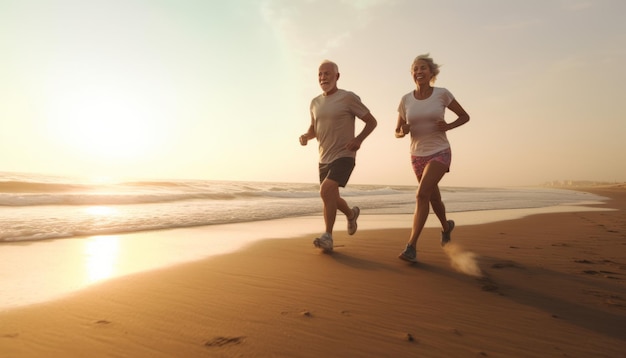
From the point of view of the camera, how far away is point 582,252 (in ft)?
13.9

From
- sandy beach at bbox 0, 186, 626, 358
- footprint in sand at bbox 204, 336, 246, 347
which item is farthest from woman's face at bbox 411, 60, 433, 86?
footprint in sand at bbox 204, 336, 246, 347

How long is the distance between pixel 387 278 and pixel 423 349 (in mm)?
1336

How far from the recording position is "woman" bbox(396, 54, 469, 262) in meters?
3.73

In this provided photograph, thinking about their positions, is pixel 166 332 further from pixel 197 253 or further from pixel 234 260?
pixel 197 253

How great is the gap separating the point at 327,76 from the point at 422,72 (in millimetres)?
1090

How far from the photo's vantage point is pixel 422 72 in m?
3.94

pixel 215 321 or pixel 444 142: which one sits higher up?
pixel 444 142

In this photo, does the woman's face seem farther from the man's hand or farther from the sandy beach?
the sandy beach

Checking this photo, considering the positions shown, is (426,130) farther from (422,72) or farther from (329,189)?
(329,189)

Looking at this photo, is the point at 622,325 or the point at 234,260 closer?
the point at 622,325

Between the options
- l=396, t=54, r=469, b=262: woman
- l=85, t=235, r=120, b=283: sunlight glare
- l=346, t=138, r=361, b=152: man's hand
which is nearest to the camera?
l=85, t=235, r=120, b=283: sunlight glare

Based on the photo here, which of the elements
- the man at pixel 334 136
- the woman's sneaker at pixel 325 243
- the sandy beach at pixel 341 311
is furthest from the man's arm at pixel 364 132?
the sandy beach at pixel 341 311

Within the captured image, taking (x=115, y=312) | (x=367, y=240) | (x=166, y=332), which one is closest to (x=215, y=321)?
(x=166, y=332)

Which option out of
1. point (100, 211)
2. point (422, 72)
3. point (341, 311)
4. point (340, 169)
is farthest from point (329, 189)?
point (100, 211)
